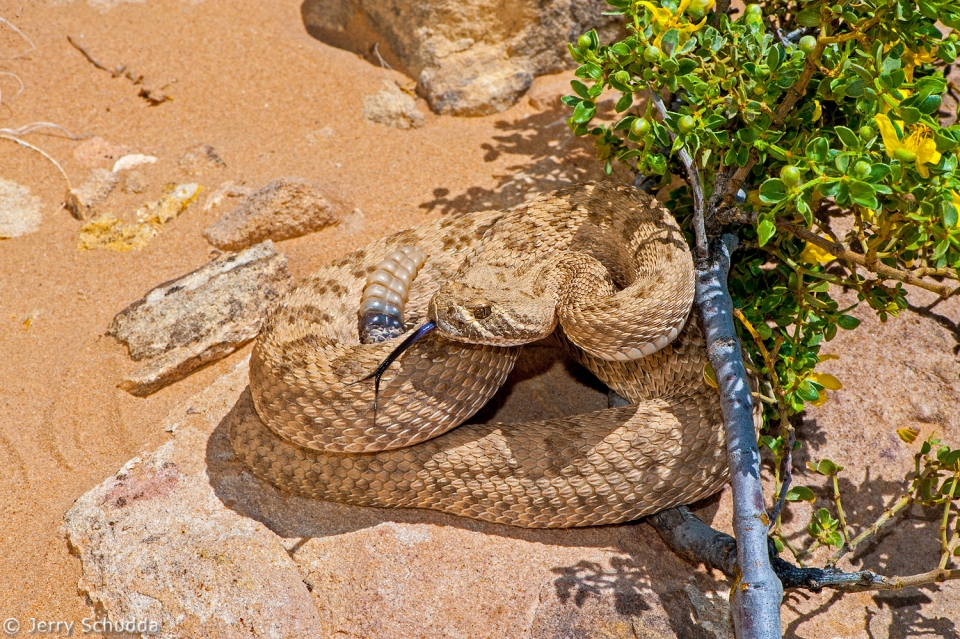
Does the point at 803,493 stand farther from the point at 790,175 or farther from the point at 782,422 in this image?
the point at 790,175

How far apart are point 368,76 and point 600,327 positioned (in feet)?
12.9

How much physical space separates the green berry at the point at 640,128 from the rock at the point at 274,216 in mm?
2531

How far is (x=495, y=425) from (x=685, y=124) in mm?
1864

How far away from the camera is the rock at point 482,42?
6.32 meters

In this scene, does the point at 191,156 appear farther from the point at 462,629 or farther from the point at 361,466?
the point at 462,629

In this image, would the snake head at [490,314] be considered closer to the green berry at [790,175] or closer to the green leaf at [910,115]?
the green berry at [790,175]

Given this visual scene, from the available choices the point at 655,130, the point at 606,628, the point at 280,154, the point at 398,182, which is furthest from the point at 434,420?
the point at 280,154

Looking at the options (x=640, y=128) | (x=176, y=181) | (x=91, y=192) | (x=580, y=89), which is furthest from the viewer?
(x=176, y=181)

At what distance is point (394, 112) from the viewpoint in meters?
6.09

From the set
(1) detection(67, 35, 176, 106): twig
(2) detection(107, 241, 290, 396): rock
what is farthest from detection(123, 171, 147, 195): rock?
(2) detection(107, 241, 290, 396): rock

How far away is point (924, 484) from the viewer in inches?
142

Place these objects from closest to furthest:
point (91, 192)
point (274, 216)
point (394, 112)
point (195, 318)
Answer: point (195, 318), point (274, 216), point (91, 192), point (394, 112)

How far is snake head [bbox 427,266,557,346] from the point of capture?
12.3 feet

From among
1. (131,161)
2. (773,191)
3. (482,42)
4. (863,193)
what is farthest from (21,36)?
(863,193)
